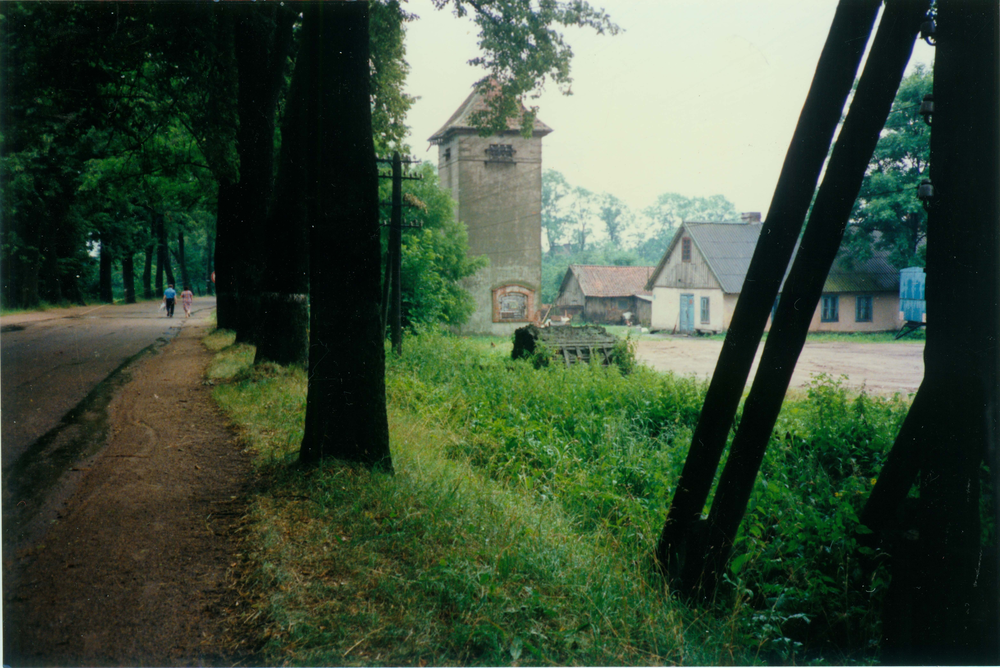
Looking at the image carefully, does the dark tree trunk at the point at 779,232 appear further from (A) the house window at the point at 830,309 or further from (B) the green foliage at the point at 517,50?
→ (A) the house window at the point at 830,309

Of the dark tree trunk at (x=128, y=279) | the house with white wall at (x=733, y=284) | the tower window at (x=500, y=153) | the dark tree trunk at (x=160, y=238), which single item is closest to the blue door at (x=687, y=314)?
the house with white wall at (x=733, y=284)

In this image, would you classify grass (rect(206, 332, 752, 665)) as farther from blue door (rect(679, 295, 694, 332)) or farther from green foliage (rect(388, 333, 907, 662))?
blue door (rect(679, 295, 694, 332))

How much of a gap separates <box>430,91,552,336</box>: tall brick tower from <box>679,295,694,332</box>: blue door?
18.4 ft

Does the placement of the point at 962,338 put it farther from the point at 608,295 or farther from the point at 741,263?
the point at 608,295

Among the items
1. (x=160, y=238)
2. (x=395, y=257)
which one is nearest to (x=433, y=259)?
(x=395, y=257)

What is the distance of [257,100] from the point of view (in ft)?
37.6

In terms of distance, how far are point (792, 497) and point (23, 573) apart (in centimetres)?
516

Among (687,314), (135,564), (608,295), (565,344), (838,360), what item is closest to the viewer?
(135,564)

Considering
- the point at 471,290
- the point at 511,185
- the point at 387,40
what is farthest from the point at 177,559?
the point at 471,290

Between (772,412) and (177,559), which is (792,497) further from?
(177,559)

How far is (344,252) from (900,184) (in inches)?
433

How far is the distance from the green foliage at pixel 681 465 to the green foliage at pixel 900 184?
3.63m

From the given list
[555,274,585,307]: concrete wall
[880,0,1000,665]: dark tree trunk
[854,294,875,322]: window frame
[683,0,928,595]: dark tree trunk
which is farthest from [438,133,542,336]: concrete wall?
[880,0,1000,665]: dark tree trunk

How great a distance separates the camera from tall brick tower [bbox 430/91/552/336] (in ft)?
74.1
